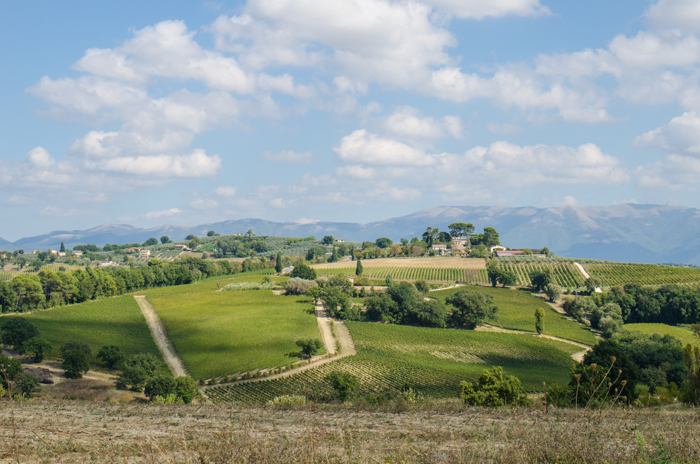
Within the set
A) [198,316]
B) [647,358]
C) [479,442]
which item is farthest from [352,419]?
[198,316]

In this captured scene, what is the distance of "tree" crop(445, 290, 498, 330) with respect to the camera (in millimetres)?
82062

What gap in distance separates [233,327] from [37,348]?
29.0 metres

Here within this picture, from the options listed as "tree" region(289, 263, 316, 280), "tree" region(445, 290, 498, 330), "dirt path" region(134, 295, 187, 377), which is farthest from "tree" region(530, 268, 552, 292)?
"dirt path" region(134, 295, 187, 377)

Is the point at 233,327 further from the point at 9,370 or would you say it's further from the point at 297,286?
the point at 9,370

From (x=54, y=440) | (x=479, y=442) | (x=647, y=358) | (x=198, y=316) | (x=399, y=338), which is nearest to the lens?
(x=479, y=442)

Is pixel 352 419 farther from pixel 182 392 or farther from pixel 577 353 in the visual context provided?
pixel 577 353

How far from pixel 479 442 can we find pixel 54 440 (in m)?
10.3

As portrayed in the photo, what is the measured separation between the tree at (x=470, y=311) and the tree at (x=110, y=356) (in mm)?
59435

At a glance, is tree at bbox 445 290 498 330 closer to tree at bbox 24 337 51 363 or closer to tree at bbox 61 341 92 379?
tree at bbox 61 341 92 379

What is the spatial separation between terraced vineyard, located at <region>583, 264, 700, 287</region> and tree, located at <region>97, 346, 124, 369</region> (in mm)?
117382

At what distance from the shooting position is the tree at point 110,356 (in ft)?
167

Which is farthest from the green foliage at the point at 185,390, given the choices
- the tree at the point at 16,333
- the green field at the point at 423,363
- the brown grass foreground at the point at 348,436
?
the tree at the point at 16,333

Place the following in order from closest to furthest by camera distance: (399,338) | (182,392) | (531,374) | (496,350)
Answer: (182,392) < (531,374) < (496,350) < (399,338)

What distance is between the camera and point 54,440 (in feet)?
33.4
